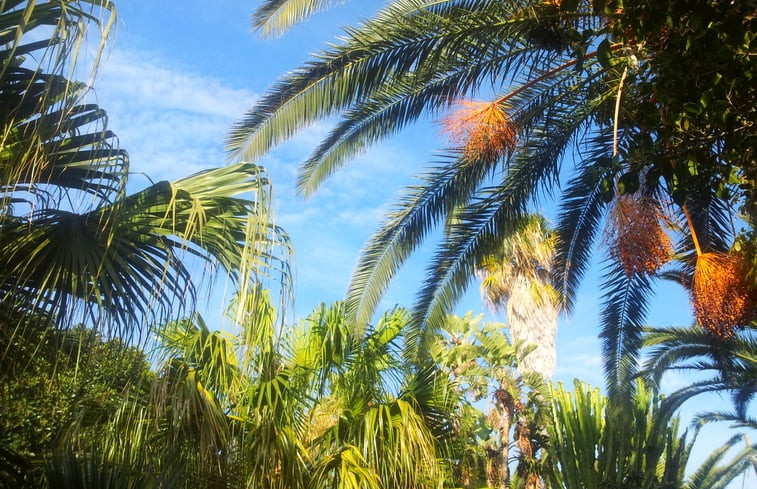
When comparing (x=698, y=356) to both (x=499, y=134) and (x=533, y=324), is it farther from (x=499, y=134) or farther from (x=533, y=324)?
(x=499, y=134)

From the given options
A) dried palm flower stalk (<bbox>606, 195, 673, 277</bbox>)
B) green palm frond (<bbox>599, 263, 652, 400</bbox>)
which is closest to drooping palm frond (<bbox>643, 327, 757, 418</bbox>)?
green palm frond (<bbox>599, 263, 652, 400</bbox>)

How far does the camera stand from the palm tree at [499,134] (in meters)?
4.86

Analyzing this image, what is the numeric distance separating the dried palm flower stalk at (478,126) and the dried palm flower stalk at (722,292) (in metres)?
1.74

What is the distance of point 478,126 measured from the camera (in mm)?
5453

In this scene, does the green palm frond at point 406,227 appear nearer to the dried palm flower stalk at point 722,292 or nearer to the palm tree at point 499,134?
the palm tree at point 499,134

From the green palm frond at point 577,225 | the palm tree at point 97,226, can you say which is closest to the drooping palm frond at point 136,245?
the palm tree at point 97,226

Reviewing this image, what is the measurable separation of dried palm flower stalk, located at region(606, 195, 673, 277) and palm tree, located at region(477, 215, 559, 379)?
10870 mm

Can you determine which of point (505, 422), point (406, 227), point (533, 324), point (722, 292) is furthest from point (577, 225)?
point (533, 324)

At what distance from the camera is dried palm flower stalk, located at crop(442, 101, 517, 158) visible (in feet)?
17.9

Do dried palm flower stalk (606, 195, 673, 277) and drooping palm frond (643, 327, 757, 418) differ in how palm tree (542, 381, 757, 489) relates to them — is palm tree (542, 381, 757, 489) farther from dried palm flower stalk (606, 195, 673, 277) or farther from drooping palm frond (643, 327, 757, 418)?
dried palm flower stalk (606, 195, 673, 277)

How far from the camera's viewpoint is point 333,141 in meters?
7.97

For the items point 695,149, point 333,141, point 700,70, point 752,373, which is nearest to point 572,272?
point 333,141

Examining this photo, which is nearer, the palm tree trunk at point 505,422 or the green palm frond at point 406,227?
the green palm frond at point 406,227

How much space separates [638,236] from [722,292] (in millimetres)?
751
